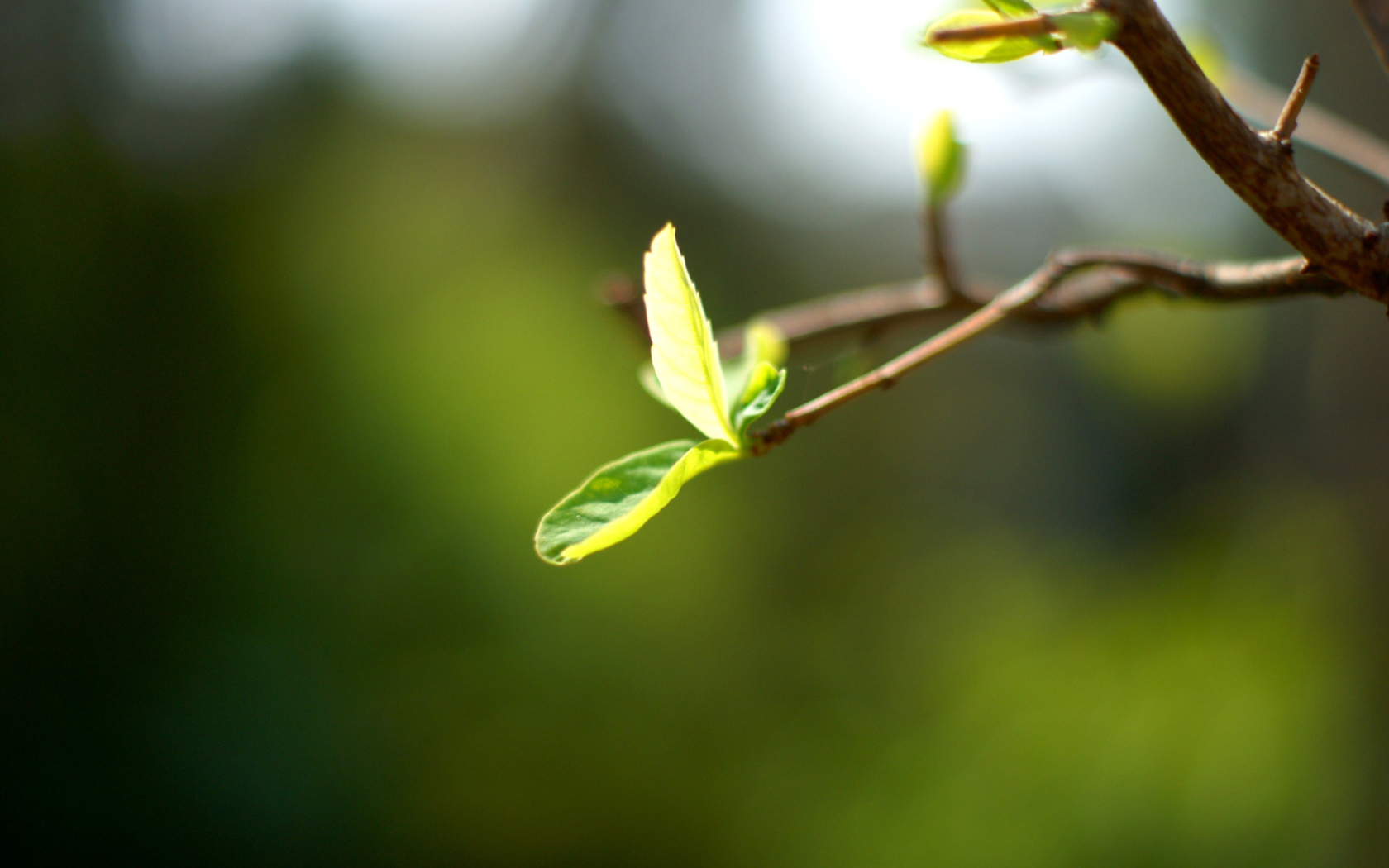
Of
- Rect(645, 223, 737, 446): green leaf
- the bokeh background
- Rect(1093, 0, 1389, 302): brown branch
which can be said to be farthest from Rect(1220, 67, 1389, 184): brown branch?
the bokeh background

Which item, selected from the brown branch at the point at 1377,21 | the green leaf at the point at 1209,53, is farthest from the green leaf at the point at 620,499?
the green leaf at the point at 1209,53

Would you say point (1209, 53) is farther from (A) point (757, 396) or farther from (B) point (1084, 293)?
(A) point (757, 396)

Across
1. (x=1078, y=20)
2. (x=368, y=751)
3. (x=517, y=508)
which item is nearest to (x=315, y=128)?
(x=517, y=508)

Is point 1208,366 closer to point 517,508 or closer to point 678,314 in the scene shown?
point 517,508


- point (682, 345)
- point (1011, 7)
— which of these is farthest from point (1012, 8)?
point (682, 345)

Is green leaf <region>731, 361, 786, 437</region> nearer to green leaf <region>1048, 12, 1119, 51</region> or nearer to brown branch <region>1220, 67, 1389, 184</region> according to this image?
green leaf <region>1048, 12, 1119, 51</region>

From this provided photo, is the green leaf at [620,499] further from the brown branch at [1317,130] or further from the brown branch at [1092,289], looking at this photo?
the brown branch at [1317,130]
